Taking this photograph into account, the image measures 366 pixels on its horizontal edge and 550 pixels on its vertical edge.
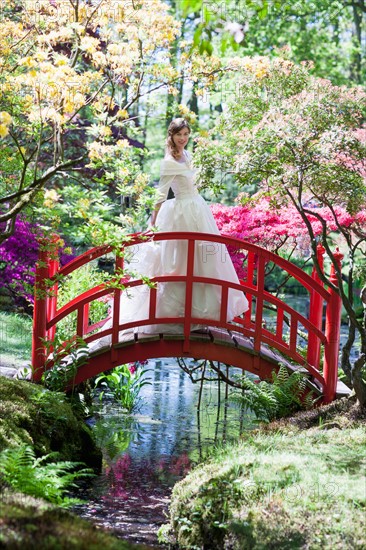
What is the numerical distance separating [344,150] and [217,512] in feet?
10.6

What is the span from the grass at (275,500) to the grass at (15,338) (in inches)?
172

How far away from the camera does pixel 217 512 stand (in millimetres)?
4777

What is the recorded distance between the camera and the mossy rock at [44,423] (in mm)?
5969

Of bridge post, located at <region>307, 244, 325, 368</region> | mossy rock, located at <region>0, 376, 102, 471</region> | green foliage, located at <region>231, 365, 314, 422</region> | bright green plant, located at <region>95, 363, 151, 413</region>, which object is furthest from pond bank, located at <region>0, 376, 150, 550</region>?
bridge post, located at <region>307, 244, 325, 368</region>

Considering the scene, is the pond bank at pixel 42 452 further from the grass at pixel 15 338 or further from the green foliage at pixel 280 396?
the grass at pixel 15 338

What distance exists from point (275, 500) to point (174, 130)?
4.15 metres

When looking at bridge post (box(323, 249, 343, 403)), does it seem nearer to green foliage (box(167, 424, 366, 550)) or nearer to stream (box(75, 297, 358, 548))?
stream (box(75, 297, 358, 548))

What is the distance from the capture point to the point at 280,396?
743 centimetres

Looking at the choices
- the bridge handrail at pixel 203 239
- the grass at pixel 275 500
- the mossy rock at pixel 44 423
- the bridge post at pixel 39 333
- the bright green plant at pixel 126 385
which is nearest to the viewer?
the grass at pixel 275 500

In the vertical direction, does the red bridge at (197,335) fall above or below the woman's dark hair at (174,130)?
below

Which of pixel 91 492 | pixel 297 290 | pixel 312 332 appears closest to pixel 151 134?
pixel 297 290

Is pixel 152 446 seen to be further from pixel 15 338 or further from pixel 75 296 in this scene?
pixel 15 338

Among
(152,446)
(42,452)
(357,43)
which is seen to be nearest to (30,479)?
(42,452)

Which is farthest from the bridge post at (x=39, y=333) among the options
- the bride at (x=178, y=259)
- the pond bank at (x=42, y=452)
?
the pond bank at (x=42, y=452)
